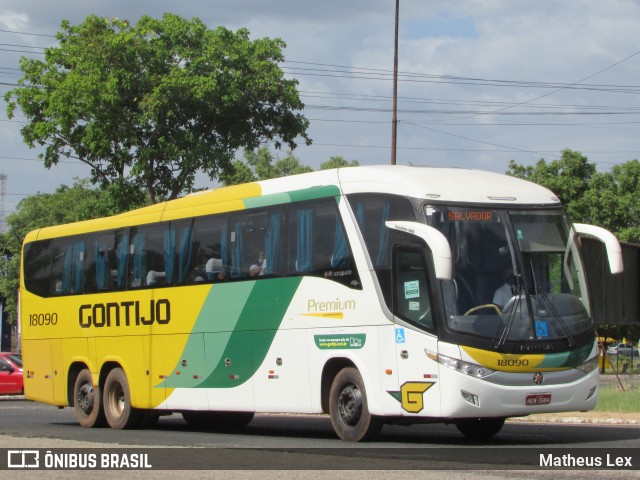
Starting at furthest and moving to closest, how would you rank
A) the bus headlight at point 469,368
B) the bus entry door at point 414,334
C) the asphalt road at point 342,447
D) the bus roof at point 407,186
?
1. the bus roof at point 407,186
2. the bus entry door at point 414,334
3. the bus headlight at point 469,368
4. the asphalt road at point 342,447

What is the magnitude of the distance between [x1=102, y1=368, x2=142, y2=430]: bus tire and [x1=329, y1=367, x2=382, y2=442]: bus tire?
6202mm

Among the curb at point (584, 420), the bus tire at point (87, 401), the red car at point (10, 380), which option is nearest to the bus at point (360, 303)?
the bus tire at point (87, 401)

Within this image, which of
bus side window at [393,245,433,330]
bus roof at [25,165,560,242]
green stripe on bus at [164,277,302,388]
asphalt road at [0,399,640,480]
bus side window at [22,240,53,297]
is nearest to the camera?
asphalt road at [0,399,640,480]

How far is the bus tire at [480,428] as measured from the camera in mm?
16750

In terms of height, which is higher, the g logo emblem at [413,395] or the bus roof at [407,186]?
the bus roof at [407,186]

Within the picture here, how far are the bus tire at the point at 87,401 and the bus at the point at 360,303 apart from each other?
0.43m

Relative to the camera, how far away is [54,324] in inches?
927

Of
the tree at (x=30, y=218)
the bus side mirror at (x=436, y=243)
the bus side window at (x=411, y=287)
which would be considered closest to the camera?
the bus side mirror at (x=436, y=243)

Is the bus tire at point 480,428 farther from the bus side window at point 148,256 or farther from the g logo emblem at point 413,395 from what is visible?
the bus side window at point 148,256

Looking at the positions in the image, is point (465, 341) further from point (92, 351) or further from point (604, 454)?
point (92, 351)

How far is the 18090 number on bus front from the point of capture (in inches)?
928

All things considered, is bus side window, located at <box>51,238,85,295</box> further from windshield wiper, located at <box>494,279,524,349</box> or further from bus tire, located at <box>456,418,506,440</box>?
windshield wiper, located at <box>494,279,524,349</box>

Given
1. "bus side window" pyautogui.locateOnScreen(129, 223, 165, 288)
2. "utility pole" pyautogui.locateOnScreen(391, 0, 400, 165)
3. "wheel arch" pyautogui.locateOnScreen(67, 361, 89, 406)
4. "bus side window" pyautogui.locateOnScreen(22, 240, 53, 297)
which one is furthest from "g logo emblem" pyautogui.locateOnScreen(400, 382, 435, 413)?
"utility pole" pyautogui.locateOnScreen(391, 0, 400, 165)

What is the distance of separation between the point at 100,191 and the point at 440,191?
2643 cm
